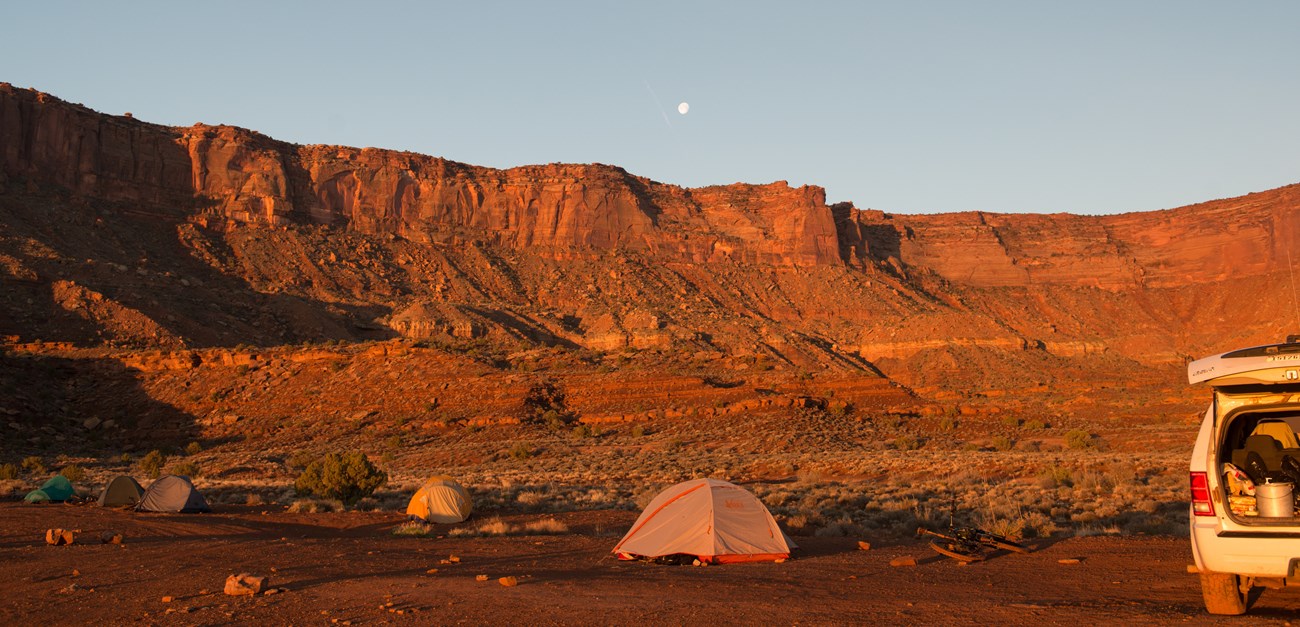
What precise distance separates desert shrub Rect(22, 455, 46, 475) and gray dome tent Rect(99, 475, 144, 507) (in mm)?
12649

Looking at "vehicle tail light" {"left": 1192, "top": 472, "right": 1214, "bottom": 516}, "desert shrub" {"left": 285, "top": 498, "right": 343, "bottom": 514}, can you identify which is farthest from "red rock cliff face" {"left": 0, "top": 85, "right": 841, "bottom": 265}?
"vehicle tail light" {"left": 1192, "top": 472, "right": 1214, "bottom": 516}

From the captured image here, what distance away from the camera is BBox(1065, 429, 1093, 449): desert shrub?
3753 cm

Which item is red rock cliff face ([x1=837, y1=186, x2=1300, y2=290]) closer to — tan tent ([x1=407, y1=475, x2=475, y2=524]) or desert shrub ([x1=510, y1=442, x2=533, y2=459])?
desert shrub ([x1=510, y1=442, x2=533, y2=459])

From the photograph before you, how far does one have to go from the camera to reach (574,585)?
1050cm

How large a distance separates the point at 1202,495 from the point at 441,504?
48.7 ft

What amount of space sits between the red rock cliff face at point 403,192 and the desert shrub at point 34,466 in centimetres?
5662

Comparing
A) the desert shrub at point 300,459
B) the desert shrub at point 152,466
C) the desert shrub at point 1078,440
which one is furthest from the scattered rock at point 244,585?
the desert shrub at point 1078,440

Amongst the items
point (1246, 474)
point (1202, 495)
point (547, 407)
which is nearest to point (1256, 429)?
point (1246, 474)

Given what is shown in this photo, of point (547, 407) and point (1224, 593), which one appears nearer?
point (1224, 593)

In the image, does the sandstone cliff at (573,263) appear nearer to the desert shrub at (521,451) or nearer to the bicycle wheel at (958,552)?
the desert shrub at (521,451)

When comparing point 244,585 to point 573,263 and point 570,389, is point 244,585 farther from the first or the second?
point 573,263

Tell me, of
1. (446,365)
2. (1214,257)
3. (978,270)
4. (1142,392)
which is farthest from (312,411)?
(1214,257)

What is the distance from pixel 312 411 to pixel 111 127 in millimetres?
61782

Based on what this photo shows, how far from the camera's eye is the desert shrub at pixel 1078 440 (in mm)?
37531
